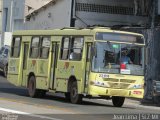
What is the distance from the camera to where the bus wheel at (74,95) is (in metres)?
23.3

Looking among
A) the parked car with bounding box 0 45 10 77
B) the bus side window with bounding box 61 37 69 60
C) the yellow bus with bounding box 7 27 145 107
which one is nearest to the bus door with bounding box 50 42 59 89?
the yellow bus with bounding box 7 27 145 107

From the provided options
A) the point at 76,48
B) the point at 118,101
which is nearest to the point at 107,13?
the point at 118,101

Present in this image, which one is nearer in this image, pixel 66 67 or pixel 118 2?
pixel 66 67

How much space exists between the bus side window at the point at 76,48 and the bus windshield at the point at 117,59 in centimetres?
100

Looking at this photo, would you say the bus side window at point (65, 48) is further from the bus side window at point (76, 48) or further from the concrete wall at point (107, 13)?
the concrete wall at point (107, 13)

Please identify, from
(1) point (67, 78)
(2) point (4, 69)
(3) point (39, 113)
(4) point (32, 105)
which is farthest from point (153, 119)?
(2) point (4, 69)

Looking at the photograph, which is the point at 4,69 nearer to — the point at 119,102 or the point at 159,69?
the point at 159,69

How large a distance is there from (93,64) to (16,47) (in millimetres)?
6323

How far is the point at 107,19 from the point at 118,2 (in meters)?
1.36


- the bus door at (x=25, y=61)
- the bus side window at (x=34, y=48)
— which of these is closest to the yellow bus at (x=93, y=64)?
the bus side window at (x=34, y=48)

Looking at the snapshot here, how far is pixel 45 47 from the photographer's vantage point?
1017 inches

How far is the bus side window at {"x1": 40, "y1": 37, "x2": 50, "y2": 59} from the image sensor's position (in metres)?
25.7

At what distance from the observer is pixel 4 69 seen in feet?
128

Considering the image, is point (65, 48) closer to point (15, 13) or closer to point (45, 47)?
point (45, 47)
